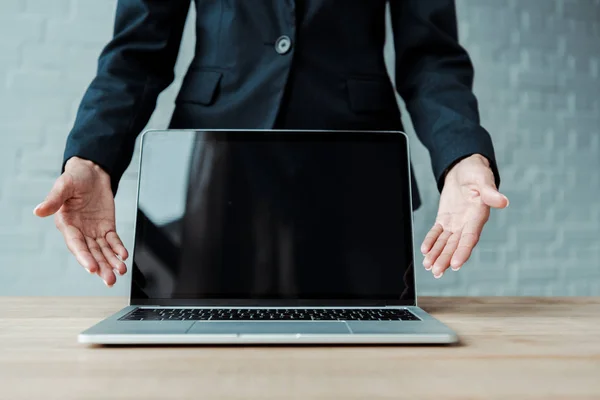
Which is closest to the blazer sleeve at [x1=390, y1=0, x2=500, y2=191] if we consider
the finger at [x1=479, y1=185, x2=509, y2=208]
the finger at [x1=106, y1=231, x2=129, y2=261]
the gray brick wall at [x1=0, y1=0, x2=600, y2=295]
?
the finger at [x1=479, y1=185, x2=509, y2=208]

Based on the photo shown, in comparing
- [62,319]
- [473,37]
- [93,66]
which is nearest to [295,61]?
[62,319]

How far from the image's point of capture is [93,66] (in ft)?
5.93

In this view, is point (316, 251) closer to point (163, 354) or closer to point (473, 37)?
point (163, 354)

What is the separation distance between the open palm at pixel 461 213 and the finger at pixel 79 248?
0.39m

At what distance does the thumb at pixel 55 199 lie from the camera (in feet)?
1.97

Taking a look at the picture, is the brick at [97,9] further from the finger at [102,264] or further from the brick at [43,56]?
the finger at [102,264]

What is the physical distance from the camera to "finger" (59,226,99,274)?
0.63m

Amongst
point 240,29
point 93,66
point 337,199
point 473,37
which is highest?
point 473,37

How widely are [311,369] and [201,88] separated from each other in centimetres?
65

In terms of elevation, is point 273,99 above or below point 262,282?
above

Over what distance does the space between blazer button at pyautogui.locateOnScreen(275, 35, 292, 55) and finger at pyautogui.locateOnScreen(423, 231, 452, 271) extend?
15.7 inches

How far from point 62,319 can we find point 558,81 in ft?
6.61

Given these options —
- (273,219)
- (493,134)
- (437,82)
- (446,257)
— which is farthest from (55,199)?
(493,134)

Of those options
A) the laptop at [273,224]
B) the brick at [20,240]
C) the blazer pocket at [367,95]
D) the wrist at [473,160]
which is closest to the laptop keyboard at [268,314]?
the laptop at [273,224]
